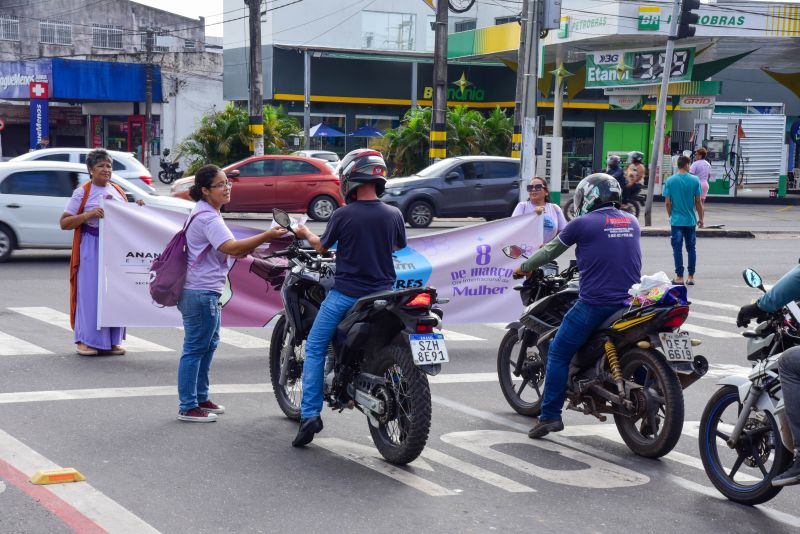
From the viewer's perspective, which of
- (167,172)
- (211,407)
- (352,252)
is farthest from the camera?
(167,172)

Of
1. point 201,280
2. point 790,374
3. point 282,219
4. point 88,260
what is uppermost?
point 282,219

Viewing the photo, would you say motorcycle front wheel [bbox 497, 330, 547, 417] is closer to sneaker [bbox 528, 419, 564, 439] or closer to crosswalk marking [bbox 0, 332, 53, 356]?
sneaker [bbox 528, 419, 564, 439]

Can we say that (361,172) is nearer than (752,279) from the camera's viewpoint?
No

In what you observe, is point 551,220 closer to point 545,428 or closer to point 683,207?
point 545,428

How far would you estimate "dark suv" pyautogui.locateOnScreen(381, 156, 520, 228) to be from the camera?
25.0m

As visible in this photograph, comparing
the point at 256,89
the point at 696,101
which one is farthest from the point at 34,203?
the point at 696,101

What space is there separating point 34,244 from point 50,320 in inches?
218

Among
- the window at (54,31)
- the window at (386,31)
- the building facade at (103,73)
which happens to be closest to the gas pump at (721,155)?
the window at (386,31)

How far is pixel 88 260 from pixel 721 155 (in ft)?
105

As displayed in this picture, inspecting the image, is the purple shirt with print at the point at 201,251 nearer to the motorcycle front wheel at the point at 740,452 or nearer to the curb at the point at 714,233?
the motorcycle front wheel at the point at 740,452

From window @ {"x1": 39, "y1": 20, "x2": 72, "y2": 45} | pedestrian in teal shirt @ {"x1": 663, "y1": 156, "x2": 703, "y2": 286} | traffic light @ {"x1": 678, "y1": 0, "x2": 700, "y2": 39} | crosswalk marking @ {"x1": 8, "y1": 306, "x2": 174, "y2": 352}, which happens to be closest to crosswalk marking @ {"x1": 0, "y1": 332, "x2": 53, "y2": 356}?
crosswalk marking @ {"x1": 8, "y1": 306, "x2": 174, "y2": 352}

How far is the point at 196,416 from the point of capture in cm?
743

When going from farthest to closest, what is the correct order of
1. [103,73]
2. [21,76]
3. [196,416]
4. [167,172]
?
[21,76] → [103,73] → [167,172] → [196,416]

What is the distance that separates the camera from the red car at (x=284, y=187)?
26.0 m
